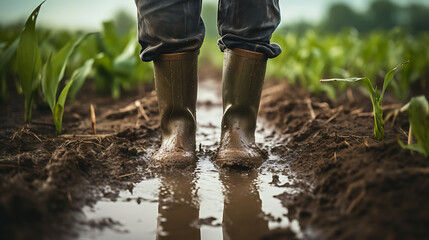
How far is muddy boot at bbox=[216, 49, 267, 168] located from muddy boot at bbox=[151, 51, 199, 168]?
0.41 feet

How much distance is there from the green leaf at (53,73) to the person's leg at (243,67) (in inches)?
28.1

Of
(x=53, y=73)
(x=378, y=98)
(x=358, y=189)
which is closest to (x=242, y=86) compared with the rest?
(x=378, y=98)

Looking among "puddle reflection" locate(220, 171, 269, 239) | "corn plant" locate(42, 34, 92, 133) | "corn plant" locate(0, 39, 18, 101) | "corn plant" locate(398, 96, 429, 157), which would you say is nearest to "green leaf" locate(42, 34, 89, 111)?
"corn plant" locate(42, 34, 92, 133)

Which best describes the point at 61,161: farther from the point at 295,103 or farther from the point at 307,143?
the point at 295,103

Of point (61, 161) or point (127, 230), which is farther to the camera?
point (61, 161)

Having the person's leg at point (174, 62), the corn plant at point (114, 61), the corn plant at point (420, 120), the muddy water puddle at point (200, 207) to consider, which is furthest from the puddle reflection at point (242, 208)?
the corn plant at point (114, 61)

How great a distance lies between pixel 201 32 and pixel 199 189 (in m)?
0.57

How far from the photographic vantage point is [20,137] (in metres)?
1.31

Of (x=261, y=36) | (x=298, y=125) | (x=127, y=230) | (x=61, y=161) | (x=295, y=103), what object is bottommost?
(x=127, y=230)

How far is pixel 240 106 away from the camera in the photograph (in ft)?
4.35

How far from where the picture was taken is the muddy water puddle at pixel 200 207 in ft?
2.63

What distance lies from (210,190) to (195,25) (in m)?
0.58

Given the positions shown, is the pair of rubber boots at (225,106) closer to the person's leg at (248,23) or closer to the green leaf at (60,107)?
the person's leg at (248,23)

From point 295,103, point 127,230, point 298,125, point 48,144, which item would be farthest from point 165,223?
point 295,103
